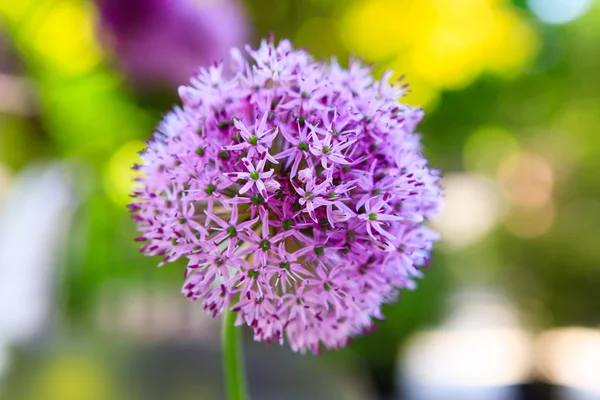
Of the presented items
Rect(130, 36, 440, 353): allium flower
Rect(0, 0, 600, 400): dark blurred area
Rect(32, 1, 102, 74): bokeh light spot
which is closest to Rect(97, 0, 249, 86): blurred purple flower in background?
Rect(0, 0, 600, 400): dark blurred area

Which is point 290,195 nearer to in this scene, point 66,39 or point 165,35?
point 165,35

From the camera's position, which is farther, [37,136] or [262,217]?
[37,136]

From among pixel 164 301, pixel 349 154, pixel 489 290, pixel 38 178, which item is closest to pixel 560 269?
pixel 489 290

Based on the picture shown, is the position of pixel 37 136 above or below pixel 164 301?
above

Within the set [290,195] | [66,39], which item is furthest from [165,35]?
[290,195]

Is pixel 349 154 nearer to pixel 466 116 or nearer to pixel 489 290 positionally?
pixel 466 116

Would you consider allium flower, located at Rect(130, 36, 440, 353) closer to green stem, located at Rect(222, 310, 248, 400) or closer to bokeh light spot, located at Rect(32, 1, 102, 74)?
green stem, located at Rect(222, 310, 248, 400)

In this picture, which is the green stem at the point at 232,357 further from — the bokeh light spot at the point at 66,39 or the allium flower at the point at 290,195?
the bokeh light spot at the point at 66,39
